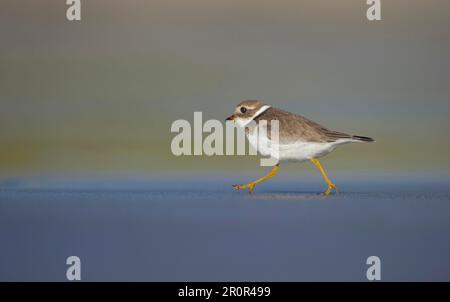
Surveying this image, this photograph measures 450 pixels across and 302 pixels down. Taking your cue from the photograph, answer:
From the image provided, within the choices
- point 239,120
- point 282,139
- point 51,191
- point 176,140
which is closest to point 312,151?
point 282,139

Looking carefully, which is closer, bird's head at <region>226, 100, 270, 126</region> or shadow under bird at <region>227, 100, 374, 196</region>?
shadow under bird at <region>227, 100, 374, 196</region>

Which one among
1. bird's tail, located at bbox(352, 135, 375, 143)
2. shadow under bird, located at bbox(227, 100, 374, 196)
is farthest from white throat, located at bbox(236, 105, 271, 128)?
bird's tail, located at bbox(352, 135, 375, 143)

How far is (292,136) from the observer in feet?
20.5

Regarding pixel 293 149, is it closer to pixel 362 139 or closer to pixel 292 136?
pixel 292 136

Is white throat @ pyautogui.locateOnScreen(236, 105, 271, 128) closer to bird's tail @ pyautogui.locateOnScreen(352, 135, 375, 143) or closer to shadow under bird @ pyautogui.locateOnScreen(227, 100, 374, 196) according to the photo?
shadow under bird @ pyautogui.locateOnScreen(227, 100, 374, 196)

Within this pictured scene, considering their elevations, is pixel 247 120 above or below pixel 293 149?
above

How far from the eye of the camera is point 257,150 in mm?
6383

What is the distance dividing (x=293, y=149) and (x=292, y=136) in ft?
0.42

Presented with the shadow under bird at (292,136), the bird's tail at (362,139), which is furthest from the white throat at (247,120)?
the bird's tail at (362,139)

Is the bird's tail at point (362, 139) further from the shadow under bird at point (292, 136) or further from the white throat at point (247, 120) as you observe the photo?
the white throat at point (247, 120)

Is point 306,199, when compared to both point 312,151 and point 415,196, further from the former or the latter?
point 415,196

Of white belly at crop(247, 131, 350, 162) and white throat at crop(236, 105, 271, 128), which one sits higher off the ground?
white throat at crop(236, 105, 271, 128)

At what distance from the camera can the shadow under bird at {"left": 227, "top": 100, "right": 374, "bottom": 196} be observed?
623 centimetres

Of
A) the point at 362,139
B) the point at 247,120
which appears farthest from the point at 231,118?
the point at 362,139
